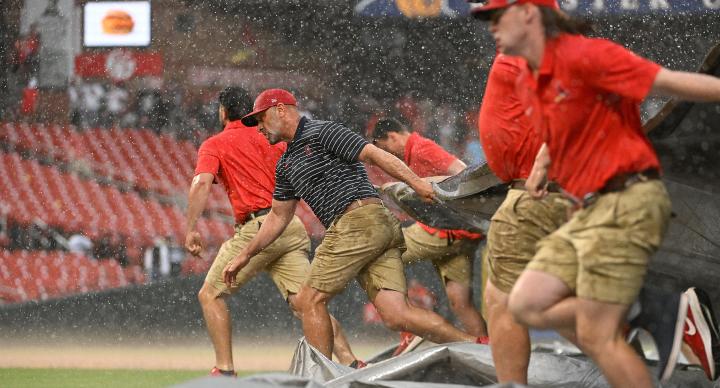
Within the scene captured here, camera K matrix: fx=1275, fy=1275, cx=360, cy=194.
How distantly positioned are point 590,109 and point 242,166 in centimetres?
415

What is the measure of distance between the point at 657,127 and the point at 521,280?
1425 millimetres

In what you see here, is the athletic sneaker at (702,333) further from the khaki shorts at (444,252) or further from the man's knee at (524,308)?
the khaki shorts at (444,252)

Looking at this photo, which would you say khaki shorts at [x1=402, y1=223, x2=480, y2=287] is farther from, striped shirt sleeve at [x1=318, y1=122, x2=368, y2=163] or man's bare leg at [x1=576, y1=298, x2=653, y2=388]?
man's bare leg at [x1=576, y1=298, x2=653, y2=388]

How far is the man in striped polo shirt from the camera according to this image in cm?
671

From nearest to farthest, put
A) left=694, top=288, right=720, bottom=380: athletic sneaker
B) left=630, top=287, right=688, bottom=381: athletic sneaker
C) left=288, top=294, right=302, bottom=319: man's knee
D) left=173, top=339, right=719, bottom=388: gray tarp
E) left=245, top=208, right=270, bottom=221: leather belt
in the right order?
left=630, top=287, right=688, bottom=381: athletic sneaker < left=694, top=288, right=720, bottom=380: athletic sneaker < left=173, top=339, right=719, bottom=388: gray tarp < left=288, top=294, right=302, bottom=319: man's knee < left=245, top=208, right=270, bottom=221: leather belt

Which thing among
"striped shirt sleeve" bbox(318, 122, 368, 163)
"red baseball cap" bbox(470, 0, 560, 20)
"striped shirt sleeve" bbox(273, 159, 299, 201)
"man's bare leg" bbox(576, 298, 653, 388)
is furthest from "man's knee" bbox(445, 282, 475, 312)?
"red baseball cap" bbox(470, 0, 560, 20)

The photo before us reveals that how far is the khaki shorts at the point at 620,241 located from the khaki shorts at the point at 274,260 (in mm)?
3783

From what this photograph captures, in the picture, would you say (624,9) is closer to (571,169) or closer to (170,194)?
(170,194)

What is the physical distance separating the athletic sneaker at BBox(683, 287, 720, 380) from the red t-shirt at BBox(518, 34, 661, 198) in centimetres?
119

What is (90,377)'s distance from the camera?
9766 millimetres

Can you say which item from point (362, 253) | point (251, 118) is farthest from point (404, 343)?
point (251, 118)

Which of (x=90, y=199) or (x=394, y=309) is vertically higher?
(x=394, y=309)

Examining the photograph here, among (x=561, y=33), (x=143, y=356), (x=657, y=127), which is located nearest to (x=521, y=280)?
(x=561, y=33)

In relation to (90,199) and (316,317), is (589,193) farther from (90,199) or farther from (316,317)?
(90,199)
